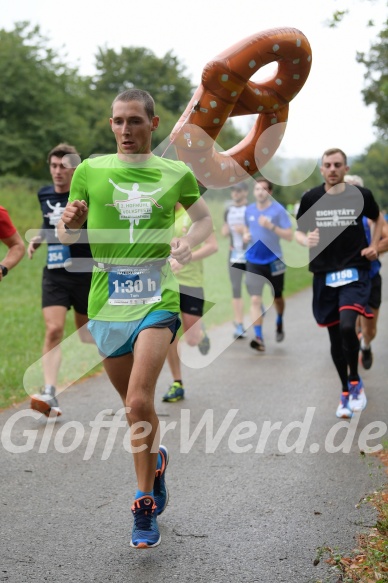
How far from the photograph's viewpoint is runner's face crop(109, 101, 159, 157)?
4.18 meters

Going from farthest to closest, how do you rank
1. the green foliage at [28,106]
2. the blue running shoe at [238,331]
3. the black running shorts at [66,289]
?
the green foliage at [28,106] → the blue running shoe at [238,331] → the black running shorts at [66,289]

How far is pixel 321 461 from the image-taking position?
5559 millimetres

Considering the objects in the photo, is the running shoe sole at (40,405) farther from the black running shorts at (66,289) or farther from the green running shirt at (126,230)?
the green running shirt at (126,230)

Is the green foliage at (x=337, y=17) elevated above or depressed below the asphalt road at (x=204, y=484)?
above

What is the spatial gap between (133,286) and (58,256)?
3165mm

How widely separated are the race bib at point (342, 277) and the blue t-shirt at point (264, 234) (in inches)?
150

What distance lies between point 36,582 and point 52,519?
33.5 inches

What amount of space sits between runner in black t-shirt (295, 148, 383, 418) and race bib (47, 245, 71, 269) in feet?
6.74

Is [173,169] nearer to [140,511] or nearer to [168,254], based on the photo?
[168,254]

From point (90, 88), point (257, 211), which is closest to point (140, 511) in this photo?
point (257, 211)

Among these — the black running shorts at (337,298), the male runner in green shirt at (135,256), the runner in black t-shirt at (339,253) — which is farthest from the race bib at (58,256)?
the male runner in green shirt at (135,256)

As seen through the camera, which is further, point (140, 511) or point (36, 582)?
point (140, 511)

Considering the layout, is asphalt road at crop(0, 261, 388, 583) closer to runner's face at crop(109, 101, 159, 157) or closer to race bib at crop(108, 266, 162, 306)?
race bib at crop(108, 266, 162, 306)

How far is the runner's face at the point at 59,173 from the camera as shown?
23.0 ft
